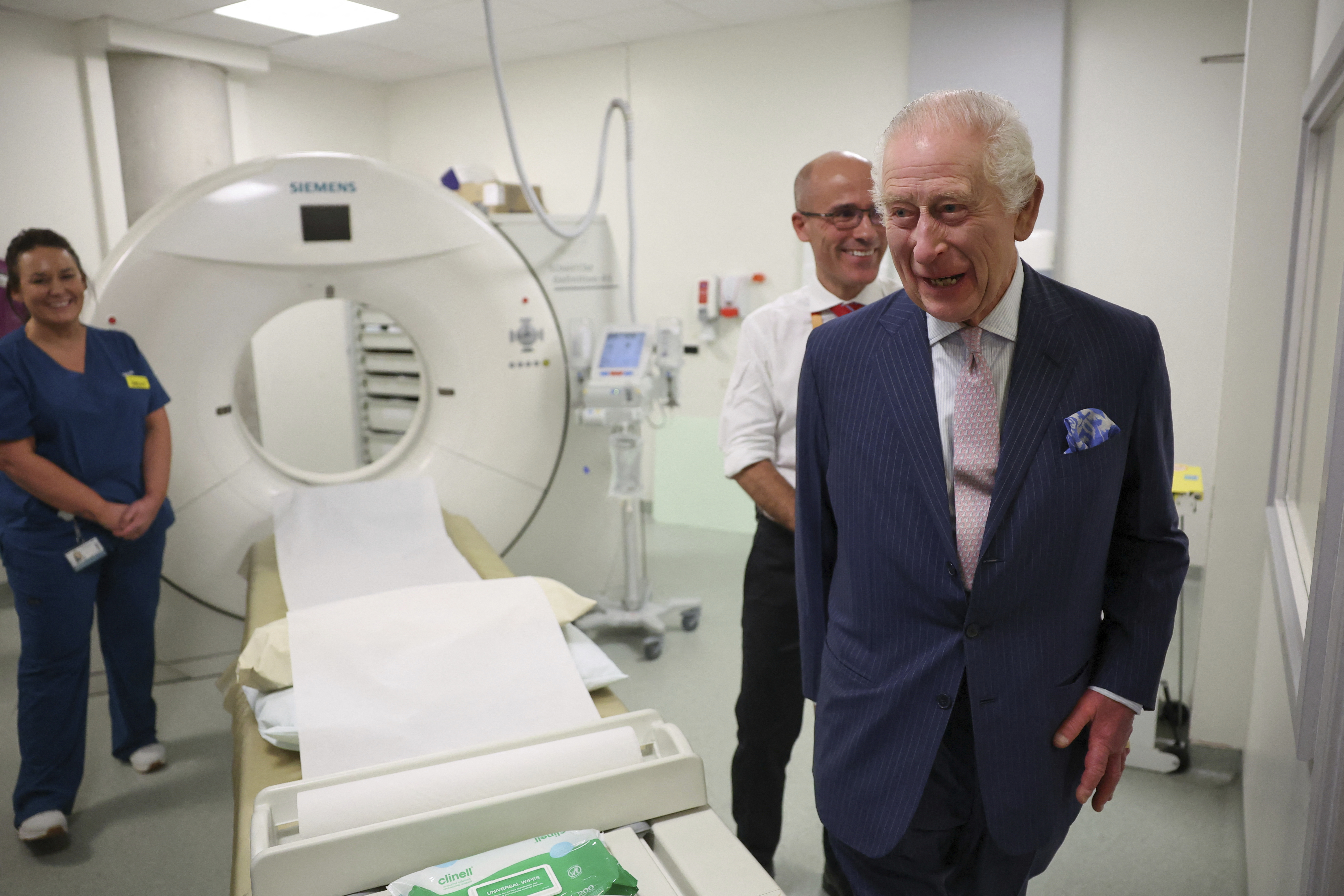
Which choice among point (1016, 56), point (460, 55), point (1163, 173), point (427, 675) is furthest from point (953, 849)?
point (460, 55)

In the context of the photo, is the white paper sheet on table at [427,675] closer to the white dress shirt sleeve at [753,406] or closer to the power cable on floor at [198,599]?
the white dress shirt sleeve at [753,406]

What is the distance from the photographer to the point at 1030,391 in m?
0.97

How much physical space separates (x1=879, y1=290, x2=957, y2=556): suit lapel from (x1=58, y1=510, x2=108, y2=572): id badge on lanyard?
1987mm

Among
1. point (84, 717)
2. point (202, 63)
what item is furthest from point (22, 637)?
point (202, 63)

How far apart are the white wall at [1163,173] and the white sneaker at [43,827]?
152 inches

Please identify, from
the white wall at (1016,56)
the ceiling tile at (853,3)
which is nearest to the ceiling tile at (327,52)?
the ceiling tile at (853,3)

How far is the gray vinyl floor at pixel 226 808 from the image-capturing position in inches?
77.4

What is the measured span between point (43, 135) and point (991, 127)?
449 cm

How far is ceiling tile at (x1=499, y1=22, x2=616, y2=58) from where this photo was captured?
4.45 metres

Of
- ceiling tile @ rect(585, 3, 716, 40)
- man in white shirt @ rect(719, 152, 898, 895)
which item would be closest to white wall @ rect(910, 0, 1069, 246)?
ceiling tile @ rect(585, 3, 716, 40)

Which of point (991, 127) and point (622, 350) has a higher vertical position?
point (991, 127)

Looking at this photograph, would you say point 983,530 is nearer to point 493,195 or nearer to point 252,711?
point 252,711

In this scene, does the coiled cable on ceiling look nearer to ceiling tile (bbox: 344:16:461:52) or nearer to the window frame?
ceiling tile (bbox: 344:16:461:52)

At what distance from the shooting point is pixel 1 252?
3.89 meters
